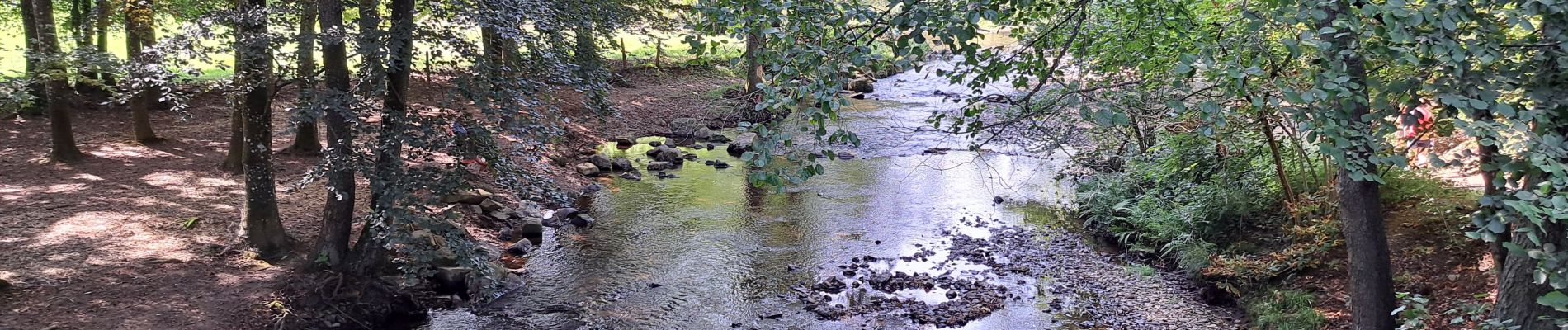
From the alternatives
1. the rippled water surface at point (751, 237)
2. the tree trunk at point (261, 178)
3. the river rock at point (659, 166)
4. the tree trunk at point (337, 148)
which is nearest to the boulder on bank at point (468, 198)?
the rippled water surface at point (751, 237)

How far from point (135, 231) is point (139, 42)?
5.75 m

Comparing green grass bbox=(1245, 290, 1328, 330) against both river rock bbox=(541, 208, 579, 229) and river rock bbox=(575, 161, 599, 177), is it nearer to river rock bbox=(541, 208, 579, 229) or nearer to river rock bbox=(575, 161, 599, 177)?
river rock bbox=(541, 208, 579, 229)

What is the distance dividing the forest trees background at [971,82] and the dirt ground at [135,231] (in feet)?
1.59

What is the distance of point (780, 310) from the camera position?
28.4 ft

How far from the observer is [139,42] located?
13.0 m

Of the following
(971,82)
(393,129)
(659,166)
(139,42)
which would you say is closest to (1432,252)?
(971,82)

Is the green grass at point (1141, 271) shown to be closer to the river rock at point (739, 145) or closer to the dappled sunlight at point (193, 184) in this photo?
the river rock at point (739, 145)

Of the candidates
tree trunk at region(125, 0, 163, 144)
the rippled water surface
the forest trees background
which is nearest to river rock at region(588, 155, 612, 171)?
the rippled water surface

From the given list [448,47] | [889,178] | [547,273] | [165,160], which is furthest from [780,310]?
[165,160]

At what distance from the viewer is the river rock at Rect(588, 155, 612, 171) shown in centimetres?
1495

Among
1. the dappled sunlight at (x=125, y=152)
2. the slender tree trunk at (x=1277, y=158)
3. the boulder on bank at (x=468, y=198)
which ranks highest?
the slender tree trunk at (x=1277, y=158)

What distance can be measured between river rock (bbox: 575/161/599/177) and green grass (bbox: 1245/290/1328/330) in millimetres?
9483

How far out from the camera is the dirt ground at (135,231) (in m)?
7.10

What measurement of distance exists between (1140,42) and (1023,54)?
1.29m
